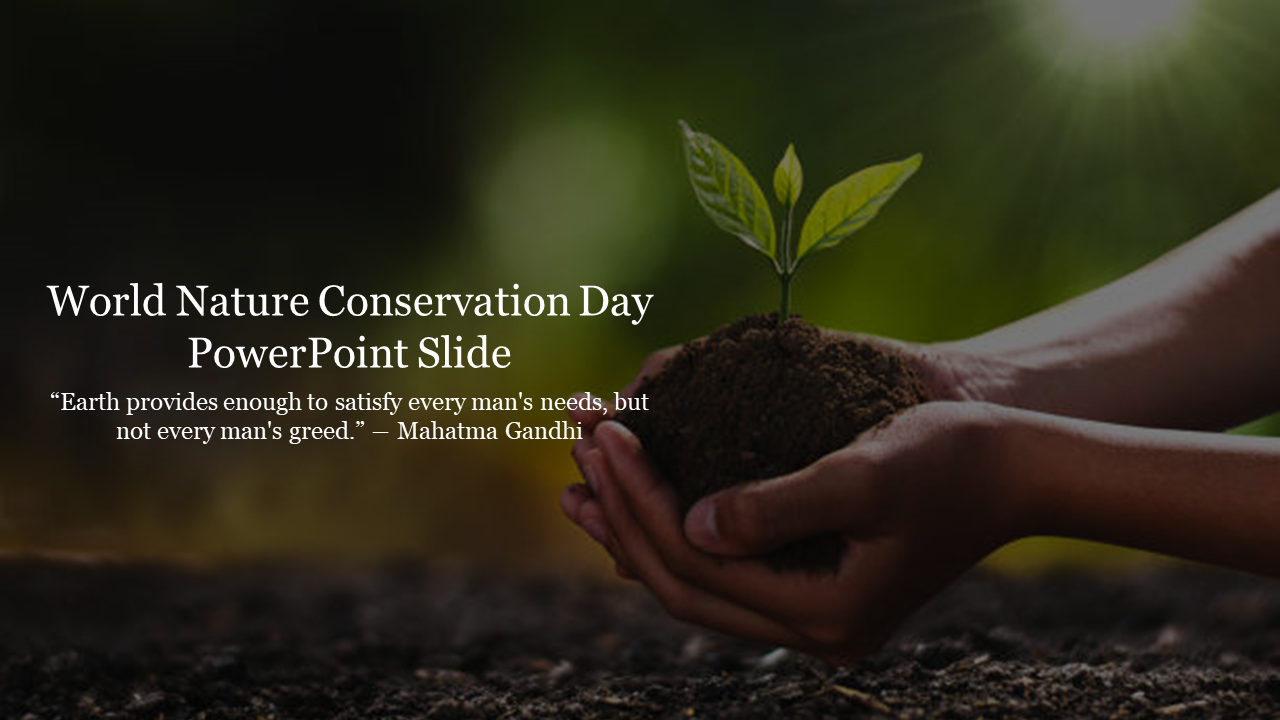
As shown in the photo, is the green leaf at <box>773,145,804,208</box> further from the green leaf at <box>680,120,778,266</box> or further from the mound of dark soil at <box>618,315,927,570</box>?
the mound of dark soil at <box>618,315,927,570</box>

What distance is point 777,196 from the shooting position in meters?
1.55

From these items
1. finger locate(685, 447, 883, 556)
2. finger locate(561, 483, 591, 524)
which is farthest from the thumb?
finger locate(561, 483, 591, 524)

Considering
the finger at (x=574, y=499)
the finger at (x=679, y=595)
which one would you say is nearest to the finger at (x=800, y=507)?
the finger at (x=679, y=595)

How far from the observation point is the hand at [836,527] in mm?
1295

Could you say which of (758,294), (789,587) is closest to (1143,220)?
(758,294)

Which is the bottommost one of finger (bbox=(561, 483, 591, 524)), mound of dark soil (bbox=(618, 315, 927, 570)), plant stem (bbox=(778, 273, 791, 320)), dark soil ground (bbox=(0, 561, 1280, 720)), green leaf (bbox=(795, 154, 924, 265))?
dark soil ground (bbox=(0, 561, 1280, 720))

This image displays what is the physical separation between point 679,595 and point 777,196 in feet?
1.73

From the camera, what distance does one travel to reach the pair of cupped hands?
51.0 inches

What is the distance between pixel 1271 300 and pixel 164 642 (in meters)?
2.13

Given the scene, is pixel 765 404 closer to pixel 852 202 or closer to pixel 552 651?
pixel 852 202

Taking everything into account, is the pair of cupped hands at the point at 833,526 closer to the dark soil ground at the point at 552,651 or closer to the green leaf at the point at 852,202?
the dark soil ground at the point at 552,651

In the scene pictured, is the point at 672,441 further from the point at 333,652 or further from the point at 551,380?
the point at 551,380

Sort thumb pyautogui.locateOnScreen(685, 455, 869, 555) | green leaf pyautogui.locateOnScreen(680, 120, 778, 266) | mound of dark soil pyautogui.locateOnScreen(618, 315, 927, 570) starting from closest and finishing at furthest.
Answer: thumb pyautogui.locateOnScreen(685, 455, 869, 555) → mound of dark soil pyautogui.locateOnScreen(618, 315, 927, 570) → green leaf pyautogui.locateOnScreen(680, 120, 778, 266)

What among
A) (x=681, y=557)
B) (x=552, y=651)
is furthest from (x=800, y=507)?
(x=552, y=651)
